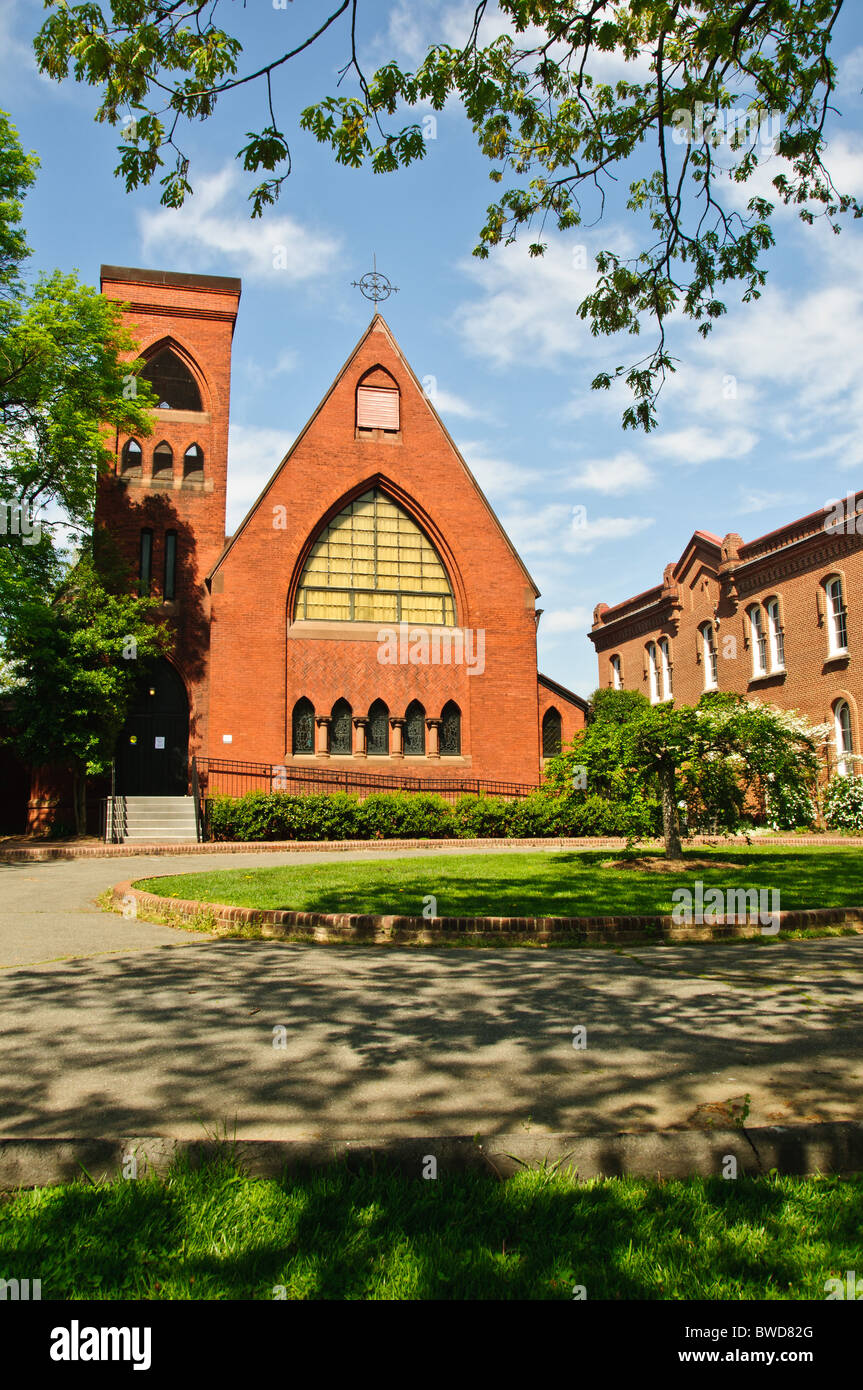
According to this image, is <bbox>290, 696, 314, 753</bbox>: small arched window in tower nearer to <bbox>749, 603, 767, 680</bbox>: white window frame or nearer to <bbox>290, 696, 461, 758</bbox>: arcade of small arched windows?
<bbox>290, 696, 461, 758</bbox>: arcade of small arched windows

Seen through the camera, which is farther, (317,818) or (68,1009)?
(317,818)

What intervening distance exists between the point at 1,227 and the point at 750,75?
19.5 metres

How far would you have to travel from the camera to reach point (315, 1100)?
3.54m

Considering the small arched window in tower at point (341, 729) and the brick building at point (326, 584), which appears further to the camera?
the small arched window in tower at point (341, 729)

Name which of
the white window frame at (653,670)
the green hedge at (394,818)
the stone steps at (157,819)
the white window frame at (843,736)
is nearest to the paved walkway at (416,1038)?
the green hedge at (394,818)

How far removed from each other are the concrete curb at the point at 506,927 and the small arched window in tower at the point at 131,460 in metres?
24.3

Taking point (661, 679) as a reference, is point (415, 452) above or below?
above

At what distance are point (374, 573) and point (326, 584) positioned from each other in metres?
1.70

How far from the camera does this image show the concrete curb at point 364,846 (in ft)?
61.1

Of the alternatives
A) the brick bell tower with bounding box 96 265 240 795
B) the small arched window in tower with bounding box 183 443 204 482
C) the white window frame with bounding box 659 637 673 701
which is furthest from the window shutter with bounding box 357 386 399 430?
the white window frame with bounding box 659 637 673 701

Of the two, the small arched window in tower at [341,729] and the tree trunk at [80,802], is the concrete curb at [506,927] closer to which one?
the tree trunk at [80,802]
